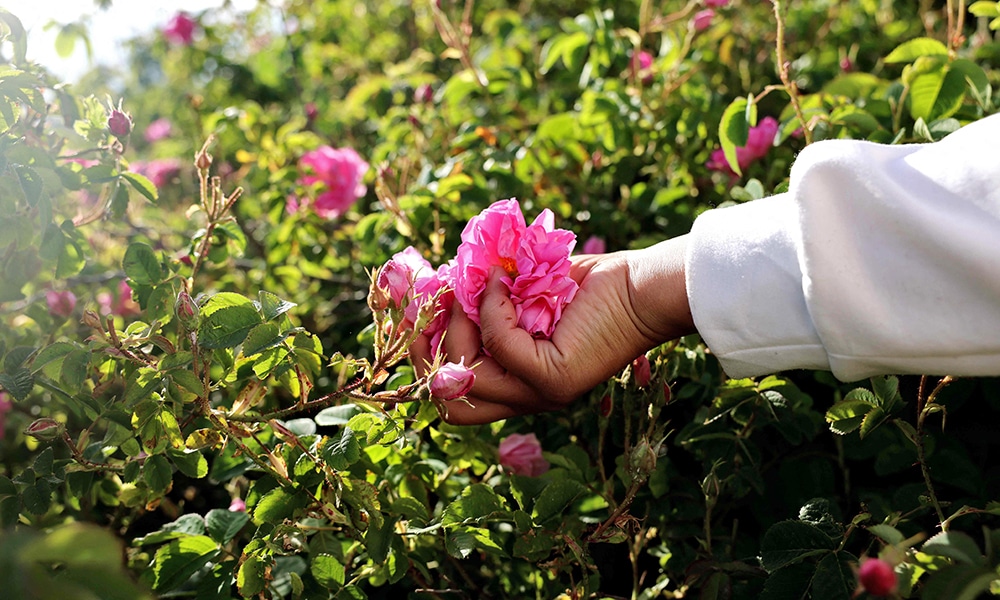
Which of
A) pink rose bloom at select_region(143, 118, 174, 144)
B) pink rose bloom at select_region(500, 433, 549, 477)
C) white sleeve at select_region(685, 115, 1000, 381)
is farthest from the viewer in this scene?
pink rose bloom at select_region(143, 118, 174, 144)

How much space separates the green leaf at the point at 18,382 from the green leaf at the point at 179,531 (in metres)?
0.26

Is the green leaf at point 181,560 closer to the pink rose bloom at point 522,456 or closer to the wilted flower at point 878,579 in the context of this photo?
the pink rose bloom at point 522,456

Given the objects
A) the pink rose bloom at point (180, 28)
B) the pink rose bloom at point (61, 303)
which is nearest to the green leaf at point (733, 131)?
the pink rose bloom at point (61, 303)

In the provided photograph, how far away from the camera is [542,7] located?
3242mm

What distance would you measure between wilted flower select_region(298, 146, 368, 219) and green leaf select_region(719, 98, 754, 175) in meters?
0.96

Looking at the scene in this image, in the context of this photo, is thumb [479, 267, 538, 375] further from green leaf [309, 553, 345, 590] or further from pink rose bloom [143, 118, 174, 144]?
pink rose bloom [143, 118, 174, 144]

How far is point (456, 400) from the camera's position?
3.33 ft

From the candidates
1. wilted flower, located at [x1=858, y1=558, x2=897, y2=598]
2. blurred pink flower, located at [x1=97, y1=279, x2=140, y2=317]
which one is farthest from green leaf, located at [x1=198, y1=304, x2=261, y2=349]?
blurred pink flower, located at [x1=97, y1=279, x2=140, y2=317]

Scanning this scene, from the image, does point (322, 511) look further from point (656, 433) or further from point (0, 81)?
point (0, 81)

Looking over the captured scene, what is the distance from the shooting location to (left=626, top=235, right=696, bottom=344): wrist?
112 cm

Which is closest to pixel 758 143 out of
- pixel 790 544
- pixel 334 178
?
pixel 790 544

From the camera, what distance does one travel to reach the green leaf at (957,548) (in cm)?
72

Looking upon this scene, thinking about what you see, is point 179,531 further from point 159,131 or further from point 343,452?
point 159,131

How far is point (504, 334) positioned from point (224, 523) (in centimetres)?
52
